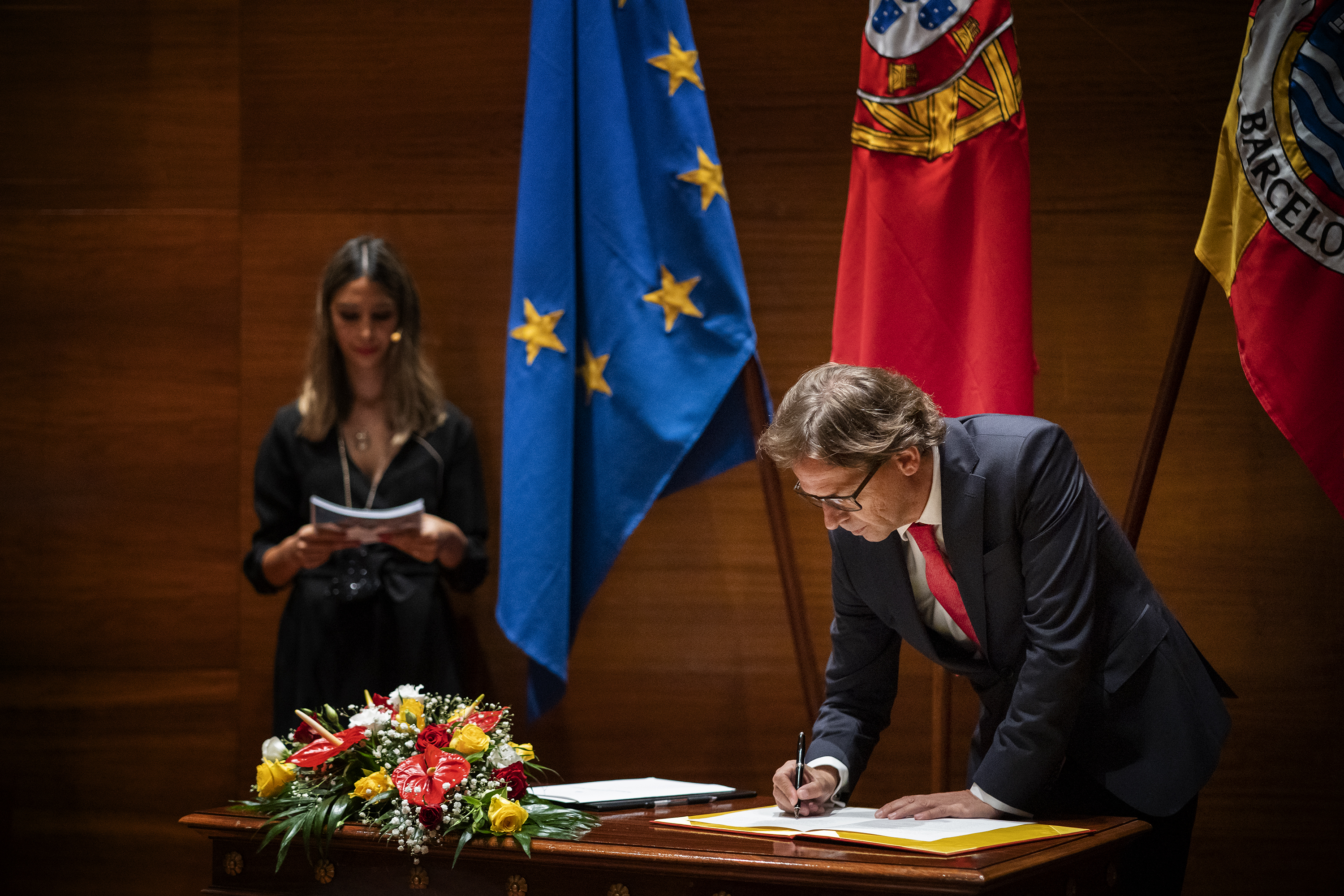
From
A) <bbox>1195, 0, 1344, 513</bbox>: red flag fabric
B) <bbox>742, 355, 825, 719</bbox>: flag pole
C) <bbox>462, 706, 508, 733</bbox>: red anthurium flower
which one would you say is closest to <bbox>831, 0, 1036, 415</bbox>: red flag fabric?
<bbox>742, 355, 825, 719</bbox>: flag pole

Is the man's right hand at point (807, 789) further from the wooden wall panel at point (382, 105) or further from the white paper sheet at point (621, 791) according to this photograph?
the wooden wall panel at point (382, 105)

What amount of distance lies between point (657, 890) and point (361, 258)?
2.05 meters

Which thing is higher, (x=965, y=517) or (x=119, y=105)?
(x=119, y=105)

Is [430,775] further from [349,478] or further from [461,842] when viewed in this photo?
[349,478]

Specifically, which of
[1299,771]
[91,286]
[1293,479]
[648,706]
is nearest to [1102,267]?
[1293,479]

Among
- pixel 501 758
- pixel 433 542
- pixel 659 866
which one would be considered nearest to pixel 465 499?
pixel 433 542

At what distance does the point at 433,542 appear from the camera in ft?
9.93

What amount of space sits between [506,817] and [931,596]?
82 centimetres

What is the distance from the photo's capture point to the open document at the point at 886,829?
1623mm

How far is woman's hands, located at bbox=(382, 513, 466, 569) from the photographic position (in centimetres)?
298

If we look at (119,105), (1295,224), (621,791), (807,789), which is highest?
(119,105)

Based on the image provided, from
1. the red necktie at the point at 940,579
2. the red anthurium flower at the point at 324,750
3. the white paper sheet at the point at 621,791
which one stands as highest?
the red necktie at the point at 940,579

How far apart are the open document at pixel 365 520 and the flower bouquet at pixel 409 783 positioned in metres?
0.78

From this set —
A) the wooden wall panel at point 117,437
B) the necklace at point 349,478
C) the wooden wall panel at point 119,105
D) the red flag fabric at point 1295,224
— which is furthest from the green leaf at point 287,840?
the wooden wall panel at point 119,105
